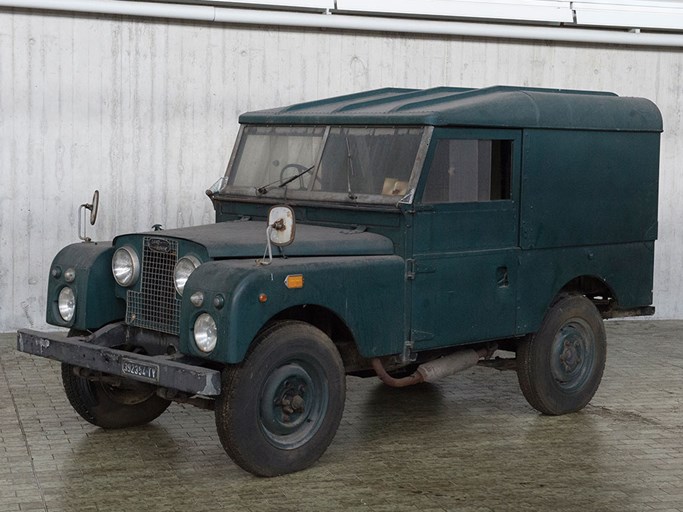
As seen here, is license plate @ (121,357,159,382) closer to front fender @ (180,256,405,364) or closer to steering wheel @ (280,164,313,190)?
front fender @ (180,256,405,364)

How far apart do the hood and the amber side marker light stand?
0.97ft

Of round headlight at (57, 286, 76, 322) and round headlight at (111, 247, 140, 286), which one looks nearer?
round headlight at (111, 247, 140, 286)

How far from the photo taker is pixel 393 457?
718 centimetres

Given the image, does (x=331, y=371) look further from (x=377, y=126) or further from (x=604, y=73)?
(x=604, y=73)

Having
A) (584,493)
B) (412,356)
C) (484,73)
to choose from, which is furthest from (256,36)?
(584,493)

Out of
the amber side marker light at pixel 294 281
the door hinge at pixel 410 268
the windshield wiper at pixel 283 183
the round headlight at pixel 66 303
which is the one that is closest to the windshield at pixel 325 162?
the windshield wiper at pixel 283 183

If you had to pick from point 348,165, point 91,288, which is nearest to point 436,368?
point 348,165

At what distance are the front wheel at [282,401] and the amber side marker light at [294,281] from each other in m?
0.25

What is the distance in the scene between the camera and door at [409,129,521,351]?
7359 mm

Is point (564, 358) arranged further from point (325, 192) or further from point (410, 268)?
point (325, 192)

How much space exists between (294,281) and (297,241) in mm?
482

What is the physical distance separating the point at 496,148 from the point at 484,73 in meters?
4.79

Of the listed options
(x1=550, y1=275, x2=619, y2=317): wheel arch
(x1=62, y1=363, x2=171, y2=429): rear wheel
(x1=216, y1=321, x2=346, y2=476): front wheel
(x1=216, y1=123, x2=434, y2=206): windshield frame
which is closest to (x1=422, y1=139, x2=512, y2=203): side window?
(x1=216, y1=123, x2=434, y2=206): windshield frame

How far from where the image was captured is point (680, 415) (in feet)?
27.9
